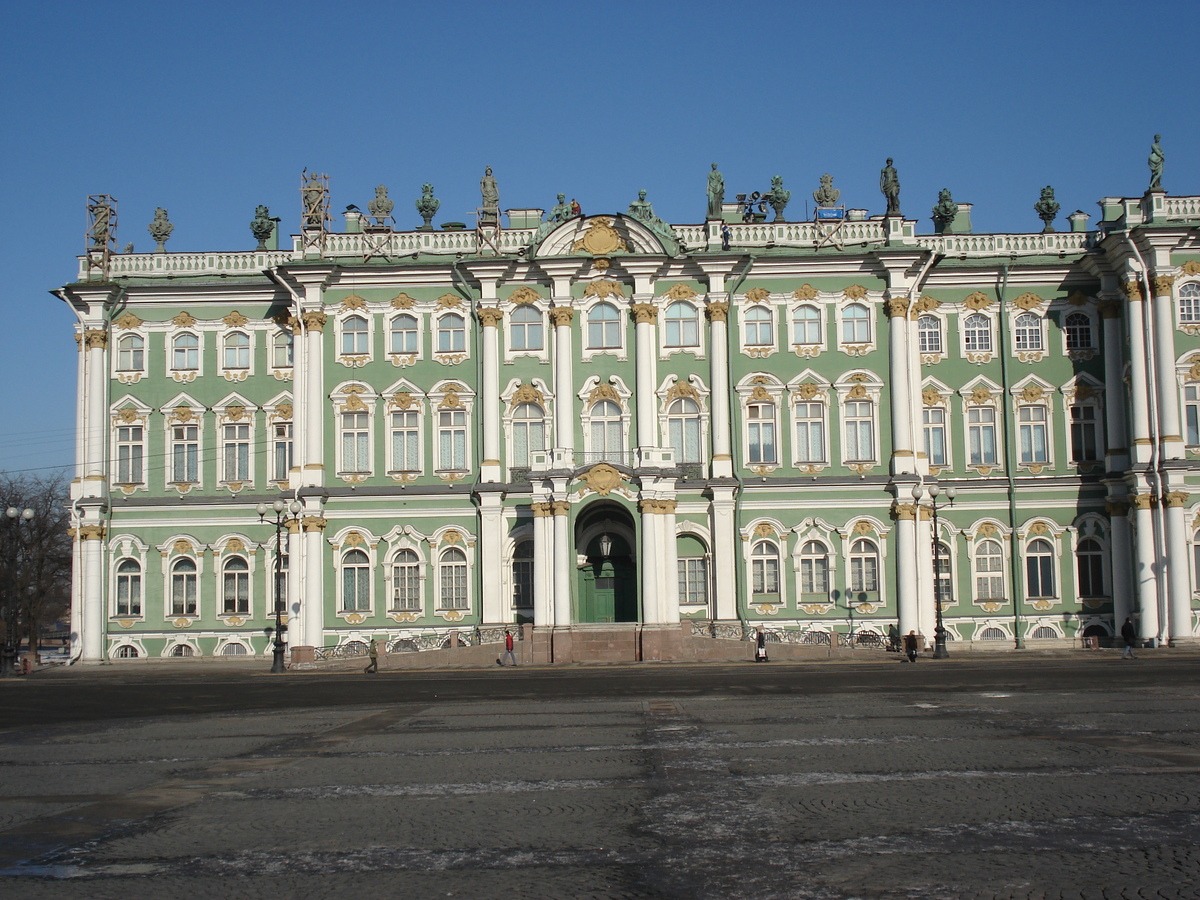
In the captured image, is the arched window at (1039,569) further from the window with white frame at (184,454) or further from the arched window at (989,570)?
the window with white frame at (184,454)

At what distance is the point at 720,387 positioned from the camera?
5159 cm

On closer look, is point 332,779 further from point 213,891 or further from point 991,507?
point 991,507

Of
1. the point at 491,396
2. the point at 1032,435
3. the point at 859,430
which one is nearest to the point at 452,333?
the point at 491,396

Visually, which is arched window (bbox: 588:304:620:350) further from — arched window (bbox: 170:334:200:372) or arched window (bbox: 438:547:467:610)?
arched window (bbox: 170:334:200:372)

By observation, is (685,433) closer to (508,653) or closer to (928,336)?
(928,336)

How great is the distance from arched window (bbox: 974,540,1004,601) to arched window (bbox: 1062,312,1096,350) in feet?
29.8

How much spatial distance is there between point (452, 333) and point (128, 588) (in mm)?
17359

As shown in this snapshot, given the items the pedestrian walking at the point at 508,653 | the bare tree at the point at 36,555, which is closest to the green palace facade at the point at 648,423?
the pedestrian walking at the point at 508,653

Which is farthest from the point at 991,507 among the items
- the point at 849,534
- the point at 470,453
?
the point at 470,453

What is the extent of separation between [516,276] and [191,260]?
47.0 feet

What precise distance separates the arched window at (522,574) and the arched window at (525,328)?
324 inches

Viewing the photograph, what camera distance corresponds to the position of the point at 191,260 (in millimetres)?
54500

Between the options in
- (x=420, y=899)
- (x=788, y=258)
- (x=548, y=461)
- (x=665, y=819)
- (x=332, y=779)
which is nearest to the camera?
(x=420, y=899)

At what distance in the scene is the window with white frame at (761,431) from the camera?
170ft
